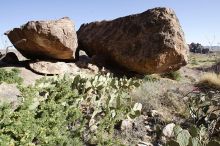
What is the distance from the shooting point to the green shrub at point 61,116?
629 cm

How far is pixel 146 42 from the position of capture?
15.0 m

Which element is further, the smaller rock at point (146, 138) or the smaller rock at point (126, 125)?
the smaller rock at point (126, 125)

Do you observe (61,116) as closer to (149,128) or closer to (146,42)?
(149,128)

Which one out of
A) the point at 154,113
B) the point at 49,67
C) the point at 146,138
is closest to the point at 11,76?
the point at 49,67

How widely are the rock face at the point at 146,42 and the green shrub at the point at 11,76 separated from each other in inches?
162

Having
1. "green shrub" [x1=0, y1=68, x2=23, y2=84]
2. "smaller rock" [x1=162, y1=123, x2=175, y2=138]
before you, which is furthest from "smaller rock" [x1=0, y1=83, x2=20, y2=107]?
"smaller rock" [x1=162, y1=123, x2=175, y2=138]

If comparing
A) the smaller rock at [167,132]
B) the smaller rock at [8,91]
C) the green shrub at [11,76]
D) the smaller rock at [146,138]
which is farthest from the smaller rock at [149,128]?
the green shrub at [11,76]

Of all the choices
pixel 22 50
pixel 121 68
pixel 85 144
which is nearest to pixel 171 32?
pixel 121 68

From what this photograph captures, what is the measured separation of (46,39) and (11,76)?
1741 mm

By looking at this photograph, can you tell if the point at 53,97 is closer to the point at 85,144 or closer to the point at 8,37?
the point at 85,144

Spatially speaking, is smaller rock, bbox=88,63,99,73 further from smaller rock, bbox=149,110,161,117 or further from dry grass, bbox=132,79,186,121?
smaller rock, bbox=149,110,161,117

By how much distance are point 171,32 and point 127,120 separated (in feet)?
22.8

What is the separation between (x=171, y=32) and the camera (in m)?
14.7

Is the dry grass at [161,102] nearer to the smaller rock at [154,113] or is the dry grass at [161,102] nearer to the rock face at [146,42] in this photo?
the smaller rock at [154,113]
